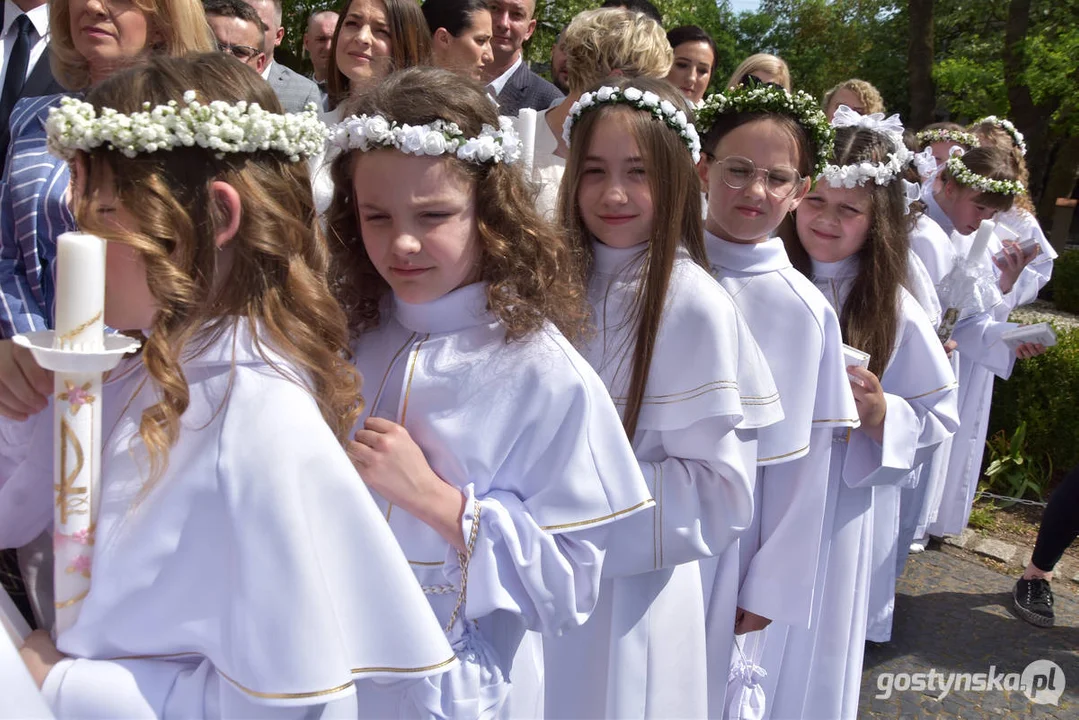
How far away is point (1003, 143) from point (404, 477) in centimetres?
588

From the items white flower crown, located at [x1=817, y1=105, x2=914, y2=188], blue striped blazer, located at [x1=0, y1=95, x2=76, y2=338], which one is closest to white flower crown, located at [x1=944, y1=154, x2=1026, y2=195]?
white flower crown, located at [x1=817, y1=105, x2=914, y2=188]

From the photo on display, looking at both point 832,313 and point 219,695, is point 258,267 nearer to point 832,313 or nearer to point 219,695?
point 219,695

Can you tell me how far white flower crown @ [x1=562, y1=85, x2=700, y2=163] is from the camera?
2549 millimetres

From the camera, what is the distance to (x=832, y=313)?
10.1ft

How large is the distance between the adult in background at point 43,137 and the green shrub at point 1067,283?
15115 mm

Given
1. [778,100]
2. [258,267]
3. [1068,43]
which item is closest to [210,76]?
[258,267]

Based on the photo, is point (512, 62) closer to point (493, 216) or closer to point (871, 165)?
point (871, 165)

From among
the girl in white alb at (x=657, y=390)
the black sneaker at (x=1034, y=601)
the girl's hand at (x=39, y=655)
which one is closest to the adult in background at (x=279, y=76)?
the girl in white alb at (x=657, y=390)

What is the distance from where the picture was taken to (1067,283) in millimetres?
14914

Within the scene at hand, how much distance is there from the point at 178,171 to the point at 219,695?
2.75ft

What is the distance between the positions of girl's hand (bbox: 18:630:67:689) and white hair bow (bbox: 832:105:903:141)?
318 centimetres

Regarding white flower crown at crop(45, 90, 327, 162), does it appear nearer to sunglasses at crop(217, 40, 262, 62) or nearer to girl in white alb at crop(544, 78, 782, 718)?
girl in white alb at crop(544, 78, 782, 718)

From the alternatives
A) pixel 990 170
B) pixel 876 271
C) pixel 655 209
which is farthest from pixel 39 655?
pixel 990 170

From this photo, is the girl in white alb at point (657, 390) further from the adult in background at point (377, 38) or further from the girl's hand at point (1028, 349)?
the girl's hand at point (1028, 349)
